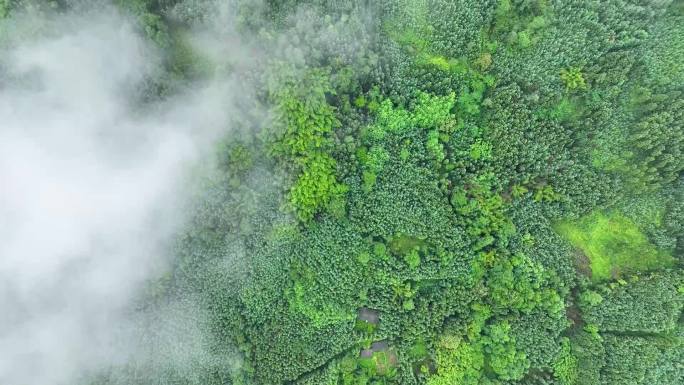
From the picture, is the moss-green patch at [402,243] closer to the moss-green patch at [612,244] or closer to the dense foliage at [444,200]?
the dense foliage at [444,200]

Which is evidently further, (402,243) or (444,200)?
(402,243)

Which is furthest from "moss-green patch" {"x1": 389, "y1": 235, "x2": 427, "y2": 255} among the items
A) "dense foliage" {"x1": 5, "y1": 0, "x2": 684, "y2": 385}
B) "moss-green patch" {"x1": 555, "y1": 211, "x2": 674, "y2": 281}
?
"moss-green patch" {"x1": 555, "y1": 211, "x2": 674, "y2": 281}

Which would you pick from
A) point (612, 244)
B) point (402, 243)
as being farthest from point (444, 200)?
point (612, 244)

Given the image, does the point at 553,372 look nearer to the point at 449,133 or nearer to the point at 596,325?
the point at 596,325

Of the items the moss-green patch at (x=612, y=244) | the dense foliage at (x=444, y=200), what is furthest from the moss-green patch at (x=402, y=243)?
the moss-green patch at (x=612, y=244)

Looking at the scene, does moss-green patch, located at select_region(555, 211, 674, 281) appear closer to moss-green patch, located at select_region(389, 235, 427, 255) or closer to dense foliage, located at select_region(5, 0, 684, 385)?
dense foliage, located at select_region(5, 0, 684, 385)

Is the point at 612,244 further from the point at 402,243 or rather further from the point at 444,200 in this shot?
the point at 402,243
